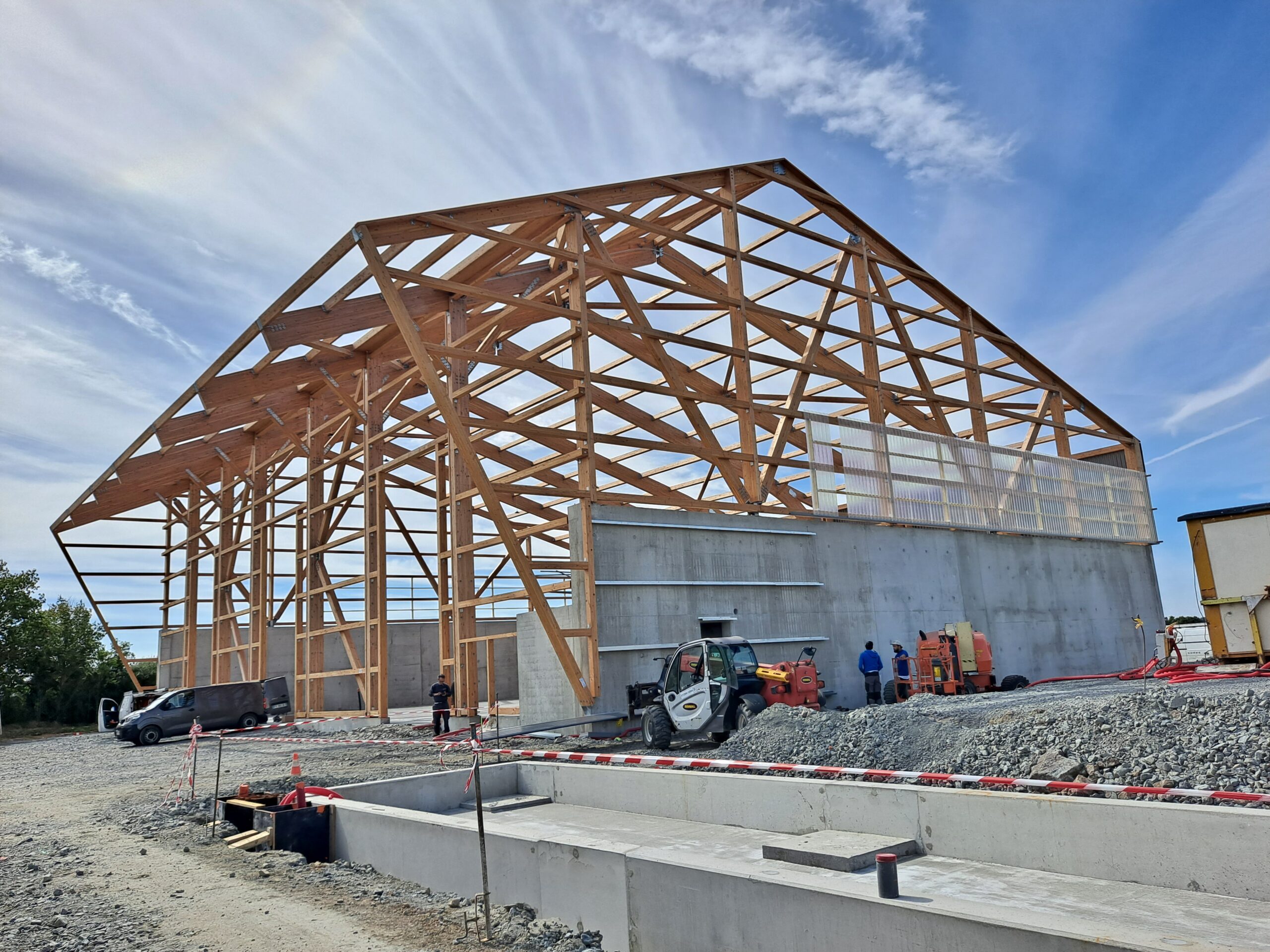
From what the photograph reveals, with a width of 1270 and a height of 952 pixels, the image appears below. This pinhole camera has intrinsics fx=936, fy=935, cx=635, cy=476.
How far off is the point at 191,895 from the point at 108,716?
27198 millimetres

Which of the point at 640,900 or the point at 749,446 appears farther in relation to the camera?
the point at 749,446

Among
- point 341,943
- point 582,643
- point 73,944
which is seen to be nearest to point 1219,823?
point 341,943

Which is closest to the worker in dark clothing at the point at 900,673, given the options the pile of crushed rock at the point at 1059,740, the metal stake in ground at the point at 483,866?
the pile of crushed rock at the point at 1059,740

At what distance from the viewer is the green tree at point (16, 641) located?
119 feet

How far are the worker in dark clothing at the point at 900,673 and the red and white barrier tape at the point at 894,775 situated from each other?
8.62m

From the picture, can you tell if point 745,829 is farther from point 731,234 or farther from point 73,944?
point 731,234

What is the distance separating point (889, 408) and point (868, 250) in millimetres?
4199

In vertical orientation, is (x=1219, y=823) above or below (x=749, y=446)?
below

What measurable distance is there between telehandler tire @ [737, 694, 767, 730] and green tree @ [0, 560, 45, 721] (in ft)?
111

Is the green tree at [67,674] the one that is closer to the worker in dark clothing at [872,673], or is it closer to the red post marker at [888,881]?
the worker in dark clothing at [872,673]

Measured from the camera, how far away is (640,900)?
20.4ft

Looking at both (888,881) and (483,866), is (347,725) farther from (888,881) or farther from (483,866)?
(888,881)

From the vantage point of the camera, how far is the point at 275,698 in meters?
26.0

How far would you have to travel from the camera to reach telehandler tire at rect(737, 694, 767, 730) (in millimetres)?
13930
